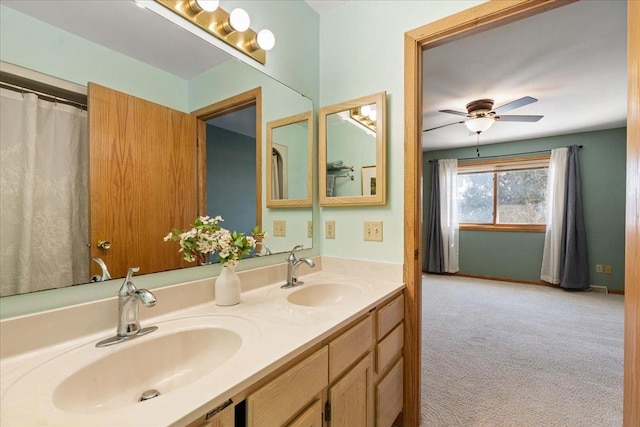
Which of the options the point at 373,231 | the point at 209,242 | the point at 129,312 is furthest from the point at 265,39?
the point at 129,312

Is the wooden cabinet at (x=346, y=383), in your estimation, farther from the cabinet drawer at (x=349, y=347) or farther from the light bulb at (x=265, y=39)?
the light bulb at (x=265, y=39)

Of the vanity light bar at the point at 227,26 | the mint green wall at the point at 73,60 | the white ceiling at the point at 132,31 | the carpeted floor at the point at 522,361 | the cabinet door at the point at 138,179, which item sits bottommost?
the carpeted floor at the point at 522,361

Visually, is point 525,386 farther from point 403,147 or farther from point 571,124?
point 571,124

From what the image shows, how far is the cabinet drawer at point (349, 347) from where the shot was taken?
0.90m

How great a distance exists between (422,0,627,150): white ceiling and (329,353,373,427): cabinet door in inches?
87.3

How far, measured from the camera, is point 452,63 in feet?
7.39

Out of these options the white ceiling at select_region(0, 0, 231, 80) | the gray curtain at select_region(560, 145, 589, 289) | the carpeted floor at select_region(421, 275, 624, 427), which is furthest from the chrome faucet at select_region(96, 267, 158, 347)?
the gray curtain at select_region(560, 145, 589, 289)

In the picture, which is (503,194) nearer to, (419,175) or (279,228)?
(419,175)

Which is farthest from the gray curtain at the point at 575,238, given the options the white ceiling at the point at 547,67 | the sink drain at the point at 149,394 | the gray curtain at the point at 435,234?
the sink drain at the point at 149,394

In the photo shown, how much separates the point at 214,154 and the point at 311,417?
41.8 inches

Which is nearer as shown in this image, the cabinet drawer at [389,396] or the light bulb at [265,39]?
the cabinet drawer at [389,396]

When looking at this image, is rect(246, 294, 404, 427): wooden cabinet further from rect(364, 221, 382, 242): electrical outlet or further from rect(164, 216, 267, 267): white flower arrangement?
rect(164, 216, 267, 267): white flower arrangement

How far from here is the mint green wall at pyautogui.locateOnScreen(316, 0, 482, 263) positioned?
4.76ft

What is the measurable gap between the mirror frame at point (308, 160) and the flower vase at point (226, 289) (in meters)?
0.51
